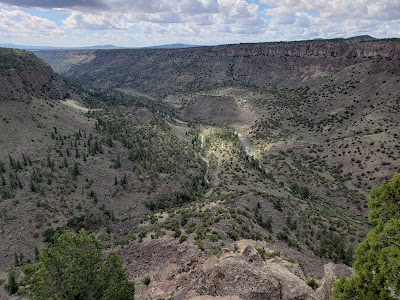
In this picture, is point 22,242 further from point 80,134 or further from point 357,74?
point 357,74

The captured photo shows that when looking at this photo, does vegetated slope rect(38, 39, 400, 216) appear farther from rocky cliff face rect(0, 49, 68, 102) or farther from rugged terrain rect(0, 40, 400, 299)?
rocky cliff face rect(0, 49, 68, 102)

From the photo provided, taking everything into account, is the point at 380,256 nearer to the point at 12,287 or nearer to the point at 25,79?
the point at 12,287

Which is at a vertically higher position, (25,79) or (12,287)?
(25,79)

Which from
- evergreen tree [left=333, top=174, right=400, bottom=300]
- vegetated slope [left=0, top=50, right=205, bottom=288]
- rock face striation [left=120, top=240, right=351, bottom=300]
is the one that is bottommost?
vegetated slope [left=0, top=50, right=205, bottom=288]

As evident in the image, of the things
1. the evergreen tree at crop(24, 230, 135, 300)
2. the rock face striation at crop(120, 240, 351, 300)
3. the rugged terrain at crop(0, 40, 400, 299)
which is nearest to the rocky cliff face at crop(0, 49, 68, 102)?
the rugged terrain at crop(0, 40, 400, 299)

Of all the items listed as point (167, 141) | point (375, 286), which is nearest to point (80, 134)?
point (167, 141)

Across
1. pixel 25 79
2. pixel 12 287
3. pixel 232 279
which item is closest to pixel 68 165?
pixel 12 287
